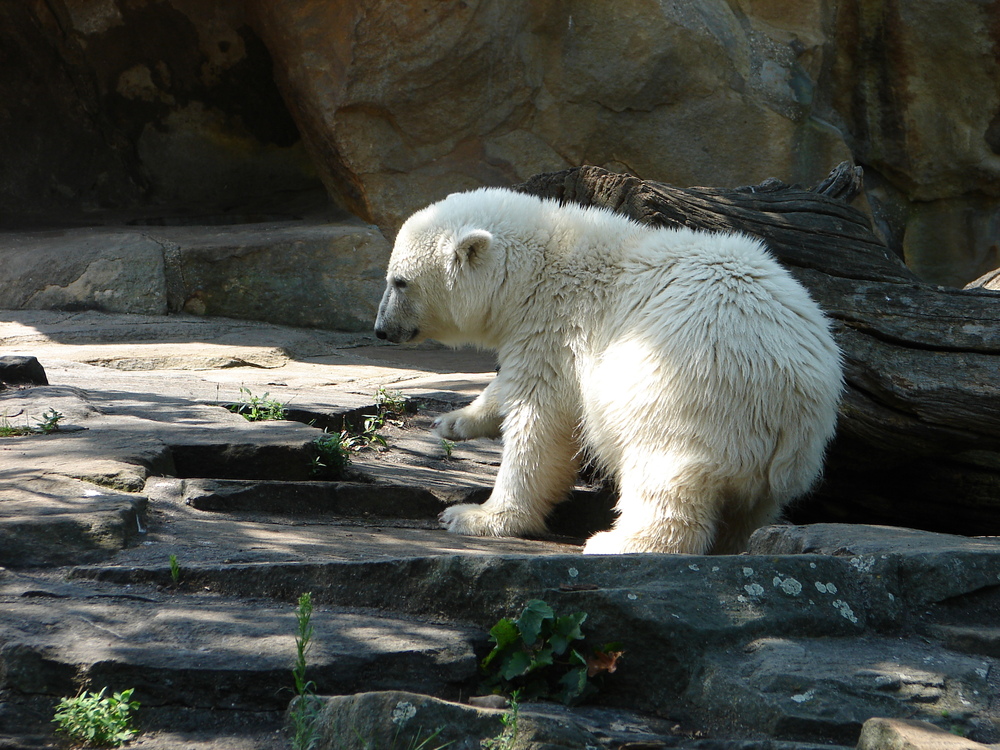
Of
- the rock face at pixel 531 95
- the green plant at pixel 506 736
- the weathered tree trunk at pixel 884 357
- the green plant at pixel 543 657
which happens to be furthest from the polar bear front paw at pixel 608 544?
the rock face at pixel 531 95

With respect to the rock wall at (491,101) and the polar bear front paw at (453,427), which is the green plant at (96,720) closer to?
the polar bear front paw at (453,427)

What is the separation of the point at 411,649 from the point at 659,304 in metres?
1.94

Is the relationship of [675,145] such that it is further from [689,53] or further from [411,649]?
[411,649]

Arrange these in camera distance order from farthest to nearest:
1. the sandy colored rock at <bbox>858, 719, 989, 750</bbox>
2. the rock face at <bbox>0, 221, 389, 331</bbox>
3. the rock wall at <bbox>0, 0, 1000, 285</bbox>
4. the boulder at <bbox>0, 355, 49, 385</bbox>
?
the rock wall at <bbox>0, 0, 1000, 285</bbox>, the rock face at <bbox>0, 221, 389, 331</bbox>, the boulder at <bbox>0, 355, 49, 385</bbox>, the sandy colored rock at <bbox>858, 719, 989, 750</bbox>

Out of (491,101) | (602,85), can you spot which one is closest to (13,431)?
(491,101)

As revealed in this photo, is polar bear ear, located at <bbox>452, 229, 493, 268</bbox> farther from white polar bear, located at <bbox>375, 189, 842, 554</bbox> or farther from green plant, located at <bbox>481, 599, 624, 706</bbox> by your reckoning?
green plant, located at <bbox>481, 599, 624, 706</bbox>

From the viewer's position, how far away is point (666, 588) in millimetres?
2434

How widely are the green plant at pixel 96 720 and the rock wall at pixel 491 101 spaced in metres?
7.41

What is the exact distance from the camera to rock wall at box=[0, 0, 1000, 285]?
29.2ft

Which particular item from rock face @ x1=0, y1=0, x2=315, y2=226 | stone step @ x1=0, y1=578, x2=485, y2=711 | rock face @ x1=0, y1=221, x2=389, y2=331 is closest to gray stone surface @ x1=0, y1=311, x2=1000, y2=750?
stone step @ x1=0, y1=578, x2=485, y2=711

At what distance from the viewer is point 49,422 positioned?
13.0 ft

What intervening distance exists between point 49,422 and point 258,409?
1.02 m

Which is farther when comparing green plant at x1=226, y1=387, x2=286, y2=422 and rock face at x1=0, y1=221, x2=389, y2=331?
rock face at x1=0, y1=221, x2=389, y2=331

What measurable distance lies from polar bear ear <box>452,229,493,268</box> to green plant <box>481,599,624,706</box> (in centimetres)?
221
